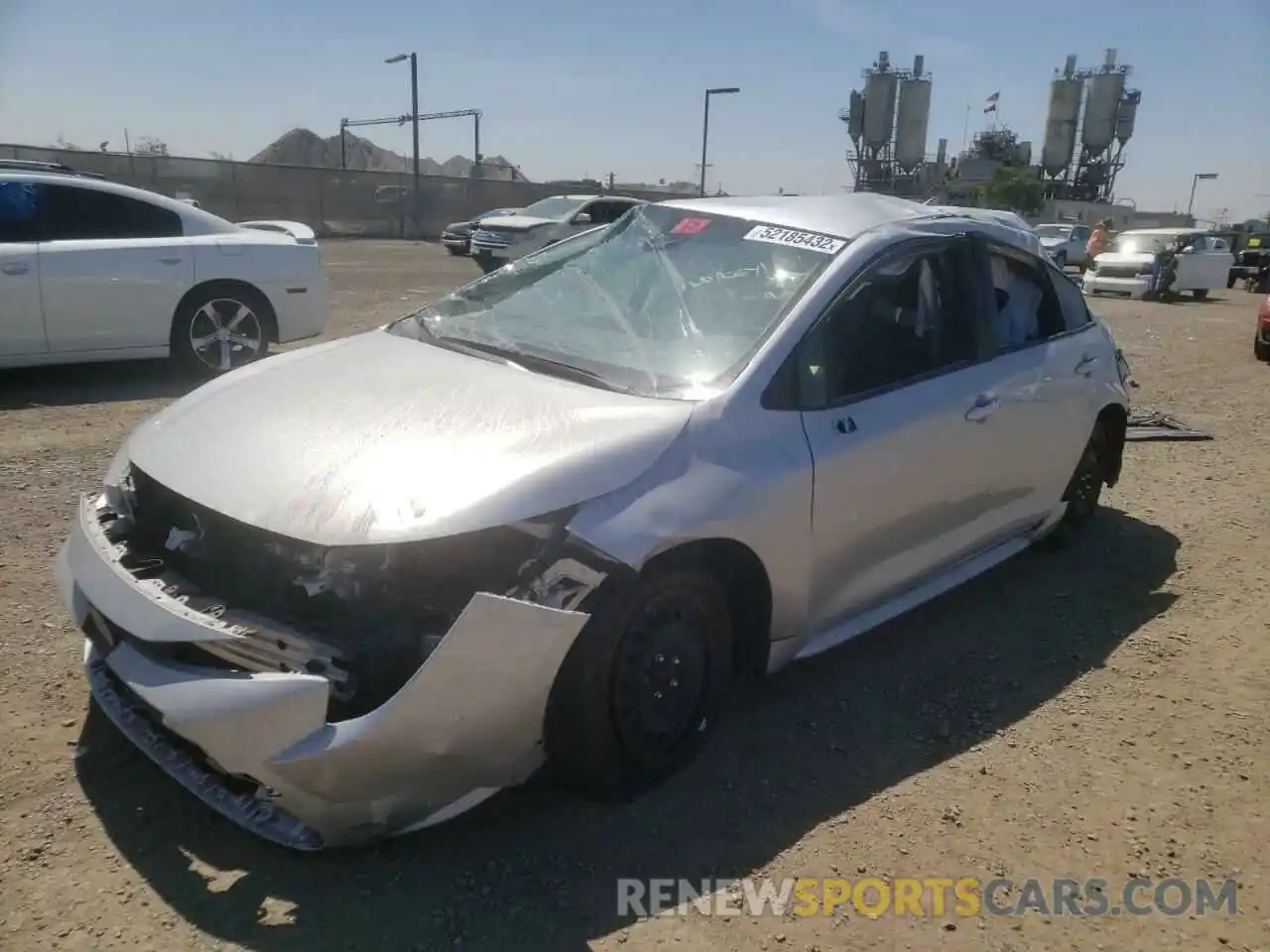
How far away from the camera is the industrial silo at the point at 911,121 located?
6506 cm


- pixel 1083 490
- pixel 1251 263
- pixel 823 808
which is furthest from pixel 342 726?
pixel 1251 263

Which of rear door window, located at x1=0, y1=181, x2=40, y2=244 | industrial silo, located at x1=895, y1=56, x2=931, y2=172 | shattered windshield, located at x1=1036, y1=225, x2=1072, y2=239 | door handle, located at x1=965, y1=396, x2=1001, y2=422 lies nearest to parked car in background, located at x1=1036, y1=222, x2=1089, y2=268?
shattered windshield, located at x1=1036, y1=225, x2=1072, y2=239

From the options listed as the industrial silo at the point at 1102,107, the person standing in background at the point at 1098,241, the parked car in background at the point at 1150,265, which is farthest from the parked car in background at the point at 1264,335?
the industrial silo at the point at 1102,107

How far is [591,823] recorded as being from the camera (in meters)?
2.78

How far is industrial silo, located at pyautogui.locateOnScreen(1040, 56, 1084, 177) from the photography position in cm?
6994

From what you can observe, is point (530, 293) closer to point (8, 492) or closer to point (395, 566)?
point (395, 566)

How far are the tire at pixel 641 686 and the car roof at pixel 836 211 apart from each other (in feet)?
5.04

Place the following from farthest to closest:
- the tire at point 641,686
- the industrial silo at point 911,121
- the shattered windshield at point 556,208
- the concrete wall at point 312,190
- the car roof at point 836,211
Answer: the industrial silo at point 911,121, the concrete wall at point 312,190, the shattered windshield at point 556,208, the car roof at point 836,211, the tire at point 641,686

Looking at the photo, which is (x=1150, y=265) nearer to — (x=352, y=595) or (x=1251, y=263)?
(x=1251, y=263)

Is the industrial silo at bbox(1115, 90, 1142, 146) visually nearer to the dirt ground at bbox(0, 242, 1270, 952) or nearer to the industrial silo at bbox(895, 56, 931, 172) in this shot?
the industrial silo at bbox(895, 56, 931, 172)

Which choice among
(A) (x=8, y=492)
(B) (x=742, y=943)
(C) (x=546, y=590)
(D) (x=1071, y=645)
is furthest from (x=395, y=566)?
(A) (x=8, y=492)

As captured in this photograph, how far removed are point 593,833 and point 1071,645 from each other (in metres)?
2.34

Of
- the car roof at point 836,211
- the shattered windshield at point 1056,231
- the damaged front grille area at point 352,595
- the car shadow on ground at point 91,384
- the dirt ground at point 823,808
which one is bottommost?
the dirt ground at point 823,808

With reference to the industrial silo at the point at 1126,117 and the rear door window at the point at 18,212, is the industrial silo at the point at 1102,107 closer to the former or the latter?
the industrial silo at the point at 1126,117
